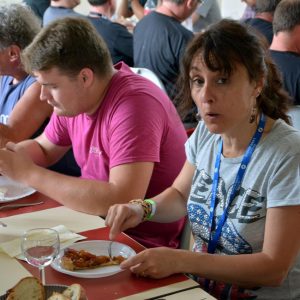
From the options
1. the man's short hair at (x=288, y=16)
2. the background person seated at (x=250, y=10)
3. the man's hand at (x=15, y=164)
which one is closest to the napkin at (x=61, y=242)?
the man's hand at (x=15, y=164)

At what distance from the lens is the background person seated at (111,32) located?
13.8ft

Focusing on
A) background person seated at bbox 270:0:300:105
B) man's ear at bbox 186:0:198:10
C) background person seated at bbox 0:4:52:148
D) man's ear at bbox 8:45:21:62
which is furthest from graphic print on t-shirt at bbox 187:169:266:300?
man's ear at bbox 186:0:198:10

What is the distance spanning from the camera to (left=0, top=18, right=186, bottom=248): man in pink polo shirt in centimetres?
179

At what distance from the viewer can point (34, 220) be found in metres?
1.66

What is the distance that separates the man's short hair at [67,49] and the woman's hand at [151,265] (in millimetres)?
851

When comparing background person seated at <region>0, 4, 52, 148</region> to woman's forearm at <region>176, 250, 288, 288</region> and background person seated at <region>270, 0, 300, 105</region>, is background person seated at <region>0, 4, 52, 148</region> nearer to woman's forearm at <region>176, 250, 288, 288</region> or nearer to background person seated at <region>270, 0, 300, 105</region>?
woman's forearm at <region>176, 250, 288, 288</region>

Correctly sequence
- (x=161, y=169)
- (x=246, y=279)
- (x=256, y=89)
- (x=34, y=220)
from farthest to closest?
(x=161, y=169) → (x=34, y=220) → (x=256, y=89) → (x=246, y=279)

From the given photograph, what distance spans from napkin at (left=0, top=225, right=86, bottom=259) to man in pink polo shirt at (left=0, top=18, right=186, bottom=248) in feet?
0.65

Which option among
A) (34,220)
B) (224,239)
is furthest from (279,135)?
(34,220)

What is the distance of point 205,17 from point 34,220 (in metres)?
3.60

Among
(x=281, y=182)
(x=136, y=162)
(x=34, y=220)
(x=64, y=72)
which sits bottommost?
(x=34, y=220)

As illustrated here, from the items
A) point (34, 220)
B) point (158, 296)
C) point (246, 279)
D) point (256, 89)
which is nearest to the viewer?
point (158, 296)

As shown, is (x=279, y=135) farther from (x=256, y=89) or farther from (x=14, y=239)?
(x=14, y=239)

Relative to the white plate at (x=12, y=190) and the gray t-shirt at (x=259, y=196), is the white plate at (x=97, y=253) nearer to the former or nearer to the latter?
the gray t-shirt at (x=259, y=196)
